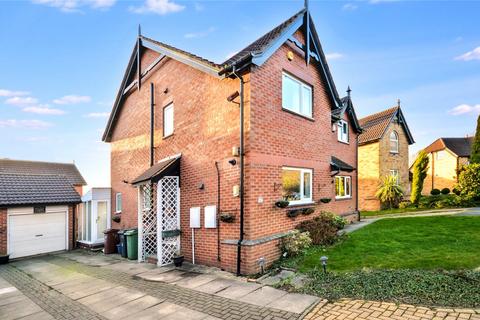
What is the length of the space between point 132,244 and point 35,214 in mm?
8142

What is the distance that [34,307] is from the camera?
6613mm

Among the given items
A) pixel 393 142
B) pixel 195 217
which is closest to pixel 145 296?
pixel 195 217

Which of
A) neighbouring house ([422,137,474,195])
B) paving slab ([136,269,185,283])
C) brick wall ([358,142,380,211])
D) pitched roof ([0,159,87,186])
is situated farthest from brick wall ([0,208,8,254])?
neighbouring house ([422,137,474,195])

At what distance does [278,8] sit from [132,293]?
11147 millimetres

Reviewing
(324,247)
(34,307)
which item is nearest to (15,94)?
(34,307)

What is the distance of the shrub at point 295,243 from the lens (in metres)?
8.84

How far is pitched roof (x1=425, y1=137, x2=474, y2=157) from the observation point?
109 feet

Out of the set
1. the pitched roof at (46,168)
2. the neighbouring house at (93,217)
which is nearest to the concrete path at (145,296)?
the neighbouring house at (93,217)

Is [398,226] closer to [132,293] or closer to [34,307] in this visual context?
[132,293]

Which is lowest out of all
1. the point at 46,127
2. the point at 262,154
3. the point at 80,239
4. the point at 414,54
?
the point at 80,239

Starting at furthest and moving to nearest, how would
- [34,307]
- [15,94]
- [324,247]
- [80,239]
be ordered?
1. [80,239]
2. [15,94]
3. [324,247]
4. [34,307]

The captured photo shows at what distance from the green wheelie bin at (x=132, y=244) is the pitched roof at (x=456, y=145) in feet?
121

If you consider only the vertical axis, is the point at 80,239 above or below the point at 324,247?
below

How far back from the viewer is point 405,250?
857cm
